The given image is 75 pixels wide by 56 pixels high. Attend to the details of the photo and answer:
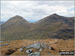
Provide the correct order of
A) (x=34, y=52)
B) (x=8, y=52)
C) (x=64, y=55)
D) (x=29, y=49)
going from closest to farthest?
(x=64, y=55) → (x=34, y=52) → (x=29, y=49) → (x=8, y=52)

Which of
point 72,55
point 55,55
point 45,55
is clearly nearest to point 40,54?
point 45,55

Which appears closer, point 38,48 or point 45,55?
point 45,55

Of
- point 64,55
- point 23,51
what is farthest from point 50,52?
point 23,51

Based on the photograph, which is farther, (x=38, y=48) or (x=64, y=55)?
(x=38, y=48)

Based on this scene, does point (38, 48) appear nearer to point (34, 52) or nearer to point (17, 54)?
point (34, 52)

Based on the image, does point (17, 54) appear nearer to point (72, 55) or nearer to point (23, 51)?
point (23, 51)

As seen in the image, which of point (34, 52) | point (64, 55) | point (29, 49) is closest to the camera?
point (64, 55)

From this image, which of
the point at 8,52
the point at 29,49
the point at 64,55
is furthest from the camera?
the point at 8,52

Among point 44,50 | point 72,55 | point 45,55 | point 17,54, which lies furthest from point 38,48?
point 72,55
